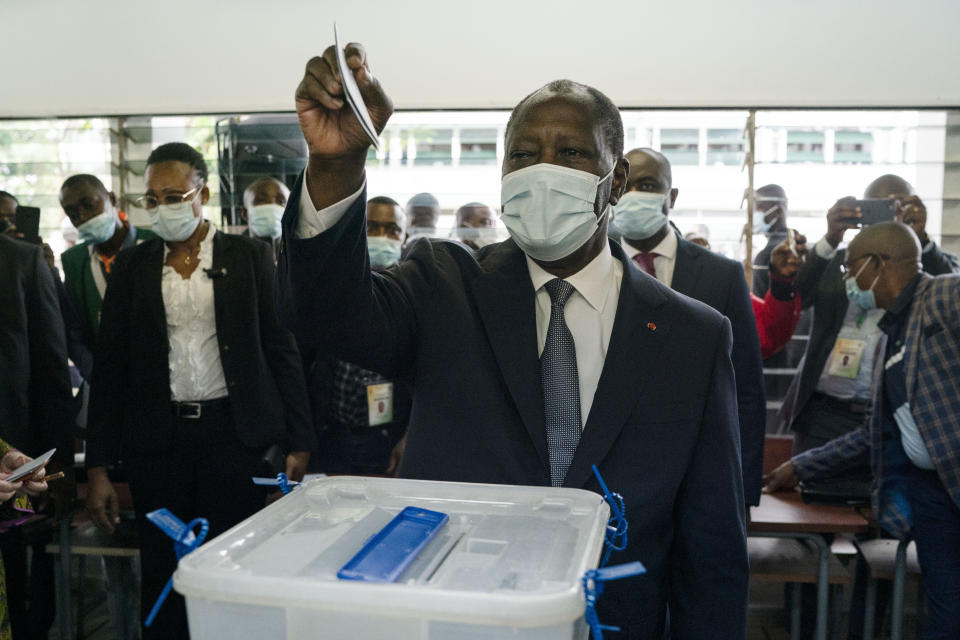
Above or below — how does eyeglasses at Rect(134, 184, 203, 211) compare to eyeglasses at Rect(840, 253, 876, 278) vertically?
above

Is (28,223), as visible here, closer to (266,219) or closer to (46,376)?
(266,219)

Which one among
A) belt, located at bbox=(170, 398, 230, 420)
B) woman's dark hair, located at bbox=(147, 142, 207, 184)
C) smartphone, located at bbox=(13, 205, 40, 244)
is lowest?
belt, located at bbox=(170, 398, 230, 420)

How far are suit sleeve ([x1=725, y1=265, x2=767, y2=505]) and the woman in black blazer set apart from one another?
1528 millimetres

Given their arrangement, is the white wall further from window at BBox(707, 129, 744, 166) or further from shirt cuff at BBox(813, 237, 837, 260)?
shirt cuff at BBox(813, 237, 837, 260)

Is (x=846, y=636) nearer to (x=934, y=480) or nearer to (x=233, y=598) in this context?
(x=934, y=480)

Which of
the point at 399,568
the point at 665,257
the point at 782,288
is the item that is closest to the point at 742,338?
the point at 665,257

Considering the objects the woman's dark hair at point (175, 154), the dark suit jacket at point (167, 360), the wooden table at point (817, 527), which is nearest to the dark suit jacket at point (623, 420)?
the dark suit jacket at point (167, 360)

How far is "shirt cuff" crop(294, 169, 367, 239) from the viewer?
3.02 ft

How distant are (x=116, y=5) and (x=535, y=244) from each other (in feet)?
14.6

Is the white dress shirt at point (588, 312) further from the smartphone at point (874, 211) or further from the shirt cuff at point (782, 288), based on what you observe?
the smartphone at point (874, 211)

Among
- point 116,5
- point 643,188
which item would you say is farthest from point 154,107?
point 643,188

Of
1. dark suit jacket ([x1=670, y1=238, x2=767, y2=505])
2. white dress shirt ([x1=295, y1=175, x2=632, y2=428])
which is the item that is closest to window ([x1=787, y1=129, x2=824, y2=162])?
dark suit jacket ([x1=670, y1=238, x2=767, y2=505])

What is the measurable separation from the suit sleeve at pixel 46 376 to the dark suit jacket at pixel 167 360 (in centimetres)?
23

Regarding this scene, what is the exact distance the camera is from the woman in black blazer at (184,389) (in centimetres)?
254
